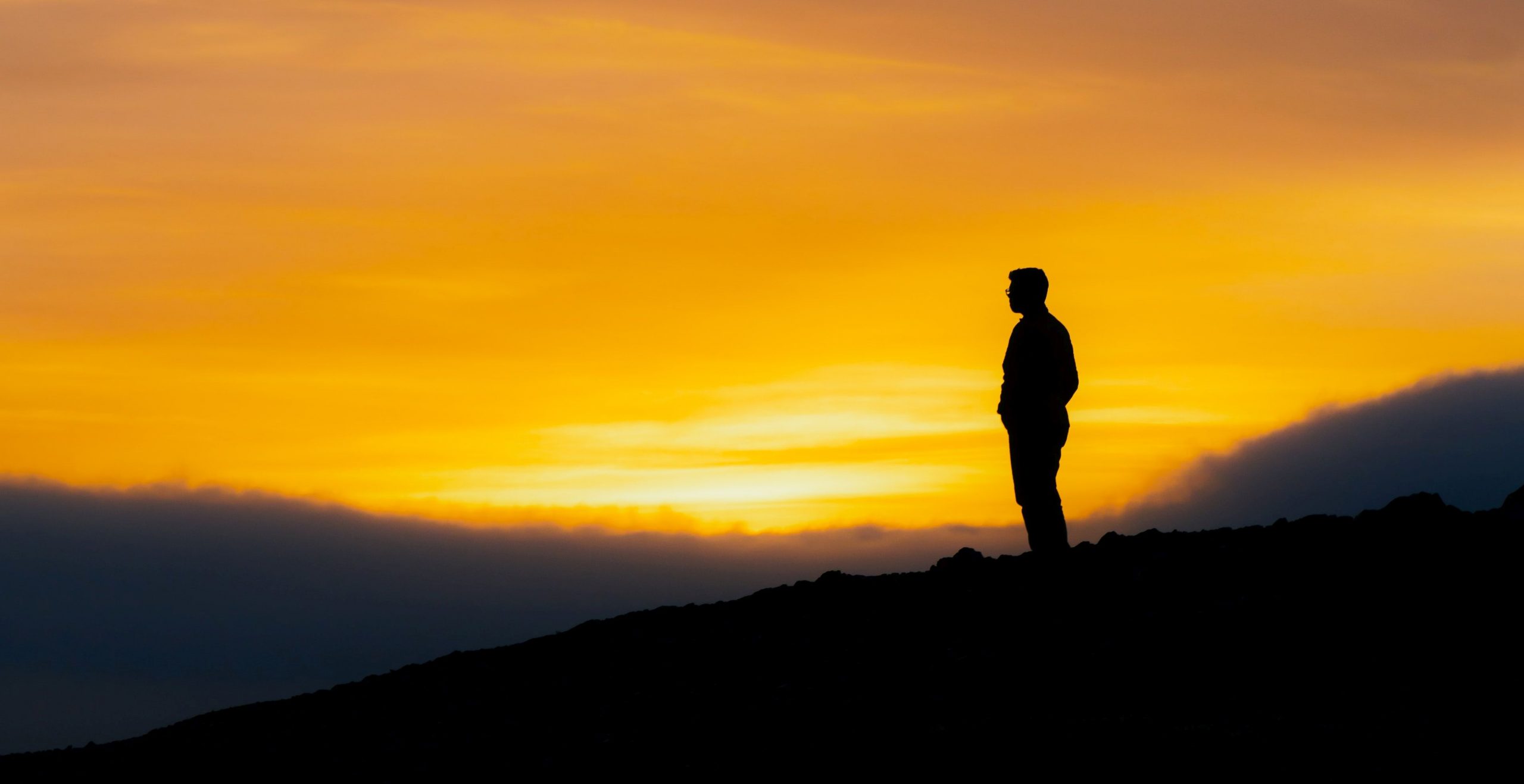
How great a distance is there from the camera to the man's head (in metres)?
19.5

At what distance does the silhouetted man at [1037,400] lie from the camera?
1952 cm

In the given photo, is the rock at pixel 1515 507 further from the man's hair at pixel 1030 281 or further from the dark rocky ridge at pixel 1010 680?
the man's hair at pixel 1030 281

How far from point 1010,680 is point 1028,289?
4.87 metres

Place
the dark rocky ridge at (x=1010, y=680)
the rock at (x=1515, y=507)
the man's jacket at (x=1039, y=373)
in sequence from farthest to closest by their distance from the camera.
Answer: the man's jacket at (x=1039, y=373) → the rock at (x=1515, y=507) → the dark rocky ridge at (x=1010, y=680)

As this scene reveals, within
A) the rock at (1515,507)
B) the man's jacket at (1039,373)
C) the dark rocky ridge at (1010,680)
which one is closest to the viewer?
the dark rocky ridge at (1010,680)

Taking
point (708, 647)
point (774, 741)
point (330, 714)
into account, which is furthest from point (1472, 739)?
point (330, 714)

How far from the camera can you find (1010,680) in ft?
55.1

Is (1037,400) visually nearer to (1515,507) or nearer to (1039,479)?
(1039,479)

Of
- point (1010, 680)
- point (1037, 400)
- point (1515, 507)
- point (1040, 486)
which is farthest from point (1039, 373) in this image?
point (1515, 507)

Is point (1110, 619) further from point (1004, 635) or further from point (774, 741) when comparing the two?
point (774, 741)

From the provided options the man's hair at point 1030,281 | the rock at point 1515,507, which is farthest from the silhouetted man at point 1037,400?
the rock at point 1515,507

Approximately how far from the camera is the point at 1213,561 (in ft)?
62.0

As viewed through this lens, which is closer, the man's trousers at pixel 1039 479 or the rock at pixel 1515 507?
the rock at pixel 1515 507

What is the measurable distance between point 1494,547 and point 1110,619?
412 cm
